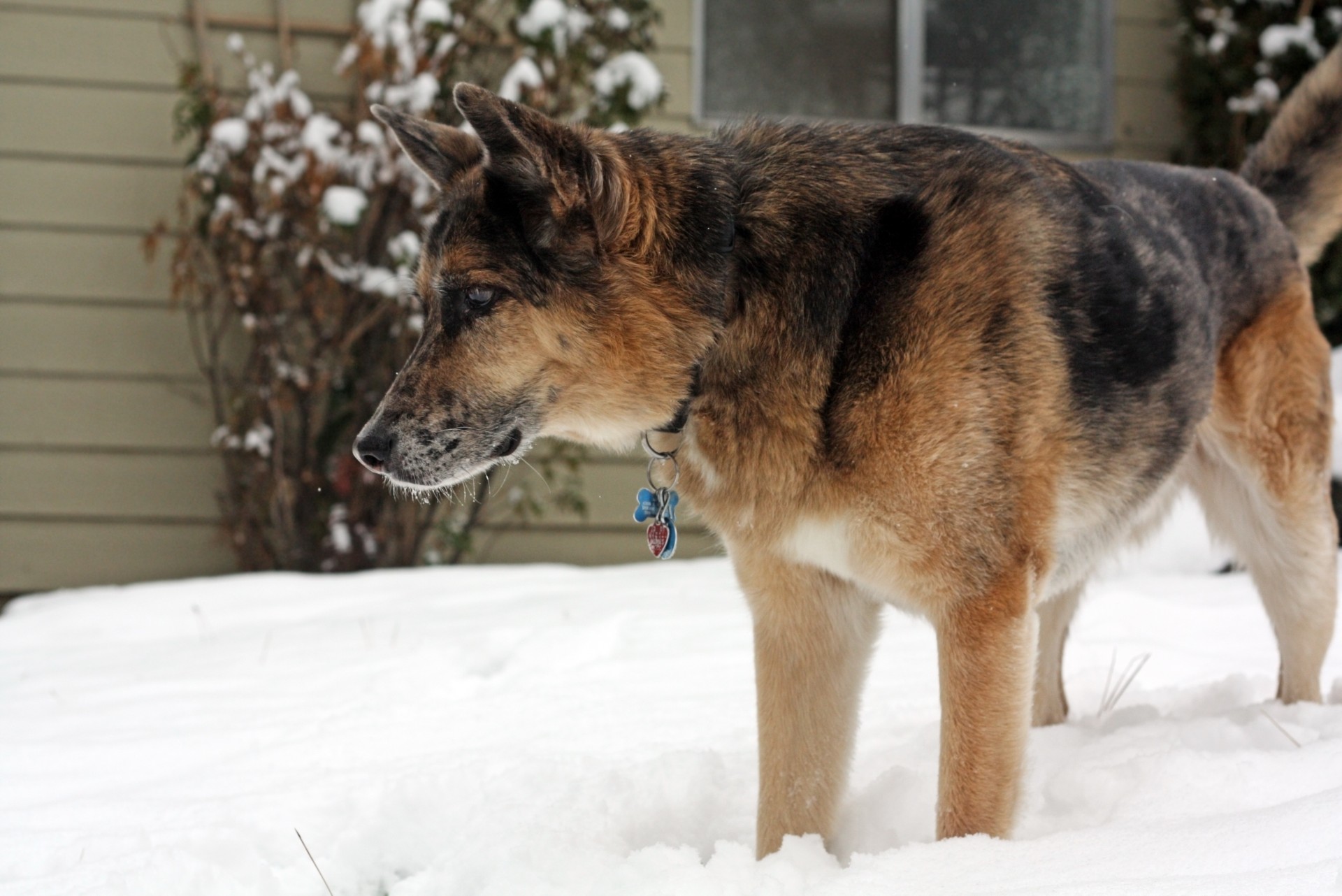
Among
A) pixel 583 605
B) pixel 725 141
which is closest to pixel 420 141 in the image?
pixel 725 141

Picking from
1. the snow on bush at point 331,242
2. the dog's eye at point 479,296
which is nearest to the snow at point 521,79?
the snow on bush at point 331,242

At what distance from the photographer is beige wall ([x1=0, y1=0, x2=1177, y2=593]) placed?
17.6 feet

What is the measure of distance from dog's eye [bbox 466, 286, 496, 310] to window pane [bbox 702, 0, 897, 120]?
4.11 metres

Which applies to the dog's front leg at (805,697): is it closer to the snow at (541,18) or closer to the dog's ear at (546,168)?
the dog's ear at (546,168)

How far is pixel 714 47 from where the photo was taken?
5914 mm

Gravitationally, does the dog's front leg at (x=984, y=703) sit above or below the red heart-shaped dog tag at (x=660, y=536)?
below

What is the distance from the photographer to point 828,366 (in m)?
1.98

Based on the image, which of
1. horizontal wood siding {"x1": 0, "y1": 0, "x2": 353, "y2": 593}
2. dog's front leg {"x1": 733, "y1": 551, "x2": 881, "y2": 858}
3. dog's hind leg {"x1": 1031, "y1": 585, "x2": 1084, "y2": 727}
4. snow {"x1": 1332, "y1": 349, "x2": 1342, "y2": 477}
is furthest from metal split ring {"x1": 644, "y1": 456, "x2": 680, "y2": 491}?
horizontal wood siding {"x1": 0, "y1": 0, "x2": 353, "y2": 593}

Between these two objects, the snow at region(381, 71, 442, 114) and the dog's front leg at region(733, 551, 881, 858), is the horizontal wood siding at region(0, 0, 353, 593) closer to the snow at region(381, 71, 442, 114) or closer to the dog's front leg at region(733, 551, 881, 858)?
the snow at region(381, 71, 442, 114)

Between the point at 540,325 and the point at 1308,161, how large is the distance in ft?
7.53

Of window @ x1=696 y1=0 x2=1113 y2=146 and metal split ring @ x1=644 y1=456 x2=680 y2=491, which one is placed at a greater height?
window @ x1=696 y1=0 x2=1113 y2=146

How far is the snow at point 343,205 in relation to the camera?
16.3 ft

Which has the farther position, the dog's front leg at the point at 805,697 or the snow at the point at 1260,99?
the snow at the point at 1260,99

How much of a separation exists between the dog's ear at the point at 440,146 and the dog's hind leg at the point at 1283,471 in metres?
1.80
